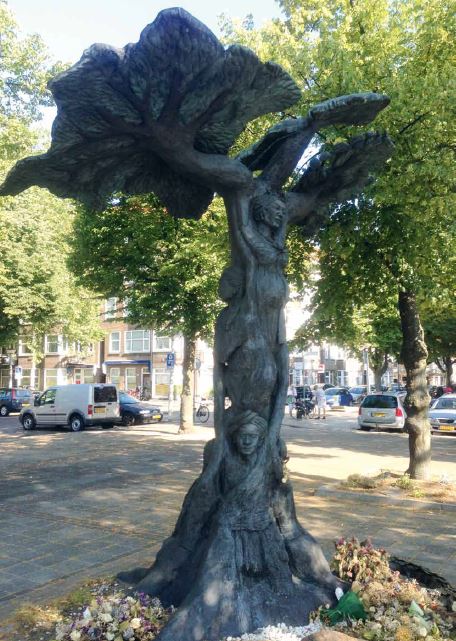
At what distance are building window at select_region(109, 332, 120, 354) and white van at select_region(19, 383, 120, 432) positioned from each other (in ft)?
101

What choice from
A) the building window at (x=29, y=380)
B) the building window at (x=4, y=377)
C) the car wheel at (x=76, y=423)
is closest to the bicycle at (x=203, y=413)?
the car wheel at (x=76, y=423)

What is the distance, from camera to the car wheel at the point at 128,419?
27547 millimetres

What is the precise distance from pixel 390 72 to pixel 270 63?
6357 millimetres

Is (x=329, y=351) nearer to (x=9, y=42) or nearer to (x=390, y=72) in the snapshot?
(x=9, y=42)

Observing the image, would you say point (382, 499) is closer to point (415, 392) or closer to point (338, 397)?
point (415, 392)

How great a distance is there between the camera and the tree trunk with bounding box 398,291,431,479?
34.5 feet

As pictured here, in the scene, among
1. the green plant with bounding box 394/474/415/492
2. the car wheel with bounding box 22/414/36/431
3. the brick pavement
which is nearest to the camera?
the brick pavement

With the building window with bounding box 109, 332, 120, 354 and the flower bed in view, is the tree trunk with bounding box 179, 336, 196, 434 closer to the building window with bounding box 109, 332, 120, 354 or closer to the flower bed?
the flower bed

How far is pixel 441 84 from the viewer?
8766mm

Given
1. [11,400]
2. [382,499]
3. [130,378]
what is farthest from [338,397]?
[382,499]

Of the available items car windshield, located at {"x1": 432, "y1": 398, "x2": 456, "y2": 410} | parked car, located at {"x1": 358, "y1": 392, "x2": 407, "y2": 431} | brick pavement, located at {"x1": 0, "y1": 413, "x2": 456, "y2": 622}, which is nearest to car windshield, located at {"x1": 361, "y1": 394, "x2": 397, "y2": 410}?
parked car, located at {"x1": 358, "y1": 392, "x2": 407, "y2": 431}

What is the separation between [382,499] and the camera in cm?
933

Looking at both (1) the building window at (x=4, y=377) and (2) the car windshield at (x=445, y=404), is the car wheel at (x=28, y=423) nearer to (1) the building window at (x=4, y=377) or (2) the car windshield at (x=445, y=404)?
(2) the car windshield at (x=445, y=404)

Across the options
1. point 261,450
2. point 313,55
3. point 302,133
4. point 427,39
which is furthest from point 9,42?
point 261,450
